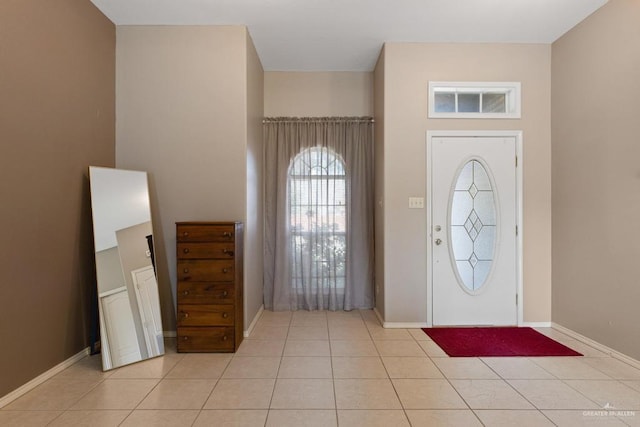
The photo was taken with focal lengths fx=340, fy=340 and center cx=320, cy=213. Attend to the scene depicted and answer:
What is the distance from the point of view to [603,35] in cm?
294

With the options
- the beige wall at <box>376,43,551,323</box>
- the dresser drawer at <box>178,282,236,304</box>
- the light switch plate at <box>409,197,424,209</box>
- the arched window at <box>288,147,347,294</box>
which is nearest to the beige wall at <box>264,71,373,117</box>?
the arched window at <box>288,147,347,294</box>

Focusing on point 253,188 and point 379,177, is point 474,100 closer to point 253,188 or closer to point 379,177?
point 379,177

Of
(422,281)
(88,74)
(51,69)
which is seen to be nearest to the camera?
(51,69)

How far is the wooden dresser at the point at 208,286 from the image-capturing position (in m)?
2.87

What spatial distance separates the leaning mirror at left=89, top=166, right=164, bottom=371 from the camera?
8.73 ft

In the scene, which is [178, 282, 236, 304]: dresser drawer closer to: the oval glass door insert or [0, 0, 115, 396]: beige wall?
[0, 0, 115, 396]: beige wall

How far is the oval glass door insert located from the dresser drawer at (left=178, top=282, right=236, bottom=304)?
7.60 feet

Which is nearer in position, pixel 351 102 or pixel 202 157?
pixel 202 157

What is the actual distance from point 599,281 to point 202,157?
3.75 m

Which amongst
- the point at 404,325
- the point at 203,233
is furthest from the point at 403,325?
the point at 203,233

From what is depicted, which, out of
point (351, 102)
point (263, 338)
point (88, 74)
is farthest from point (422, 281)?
point (88, 74)

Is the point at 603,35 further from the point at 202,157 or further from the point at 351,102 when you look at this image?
the point at 202,157

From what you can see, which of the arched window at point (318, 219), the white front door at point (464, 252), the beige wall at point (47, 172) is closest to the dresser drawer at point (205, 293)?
the beige wall at point (47, 172)

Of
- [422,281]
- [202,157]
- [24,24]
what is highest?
[24,24]
